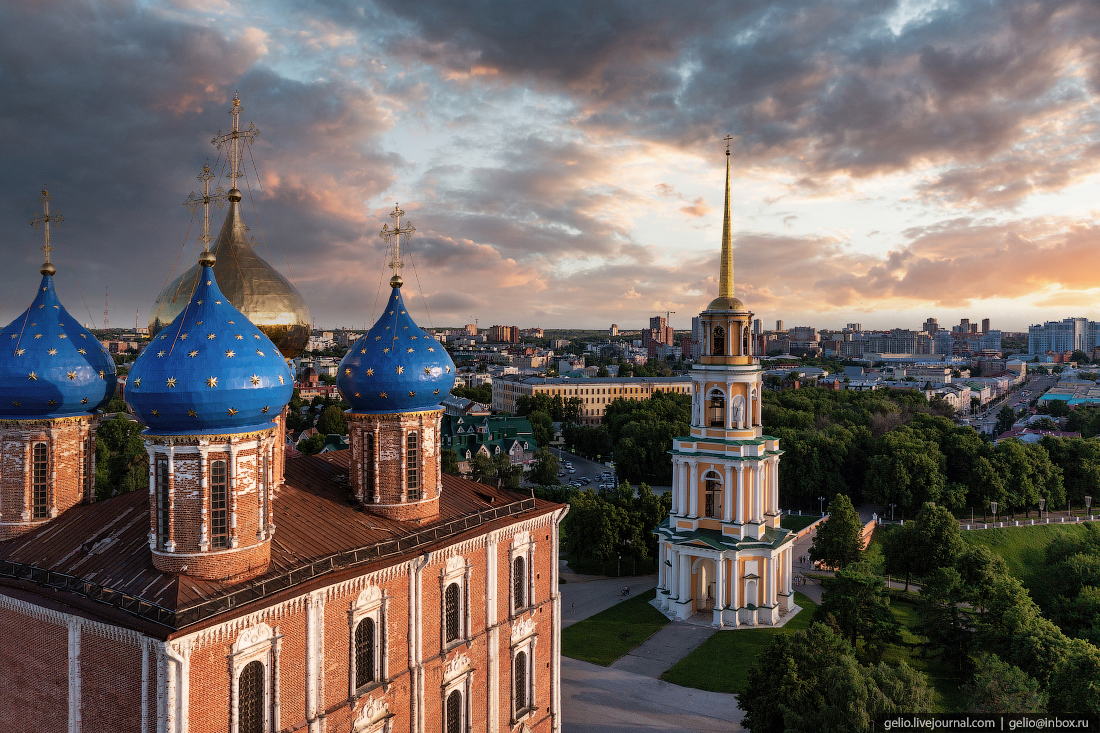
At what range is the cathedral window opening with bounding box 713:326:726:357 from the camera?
1353 inches

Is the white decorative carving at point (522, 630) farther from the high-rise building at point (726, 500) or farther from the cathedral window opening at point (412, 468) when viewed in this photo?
the high-rise building at point (726, 500)

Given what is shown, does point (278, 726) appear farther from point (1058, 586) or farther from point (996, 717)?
point (1058, 586)

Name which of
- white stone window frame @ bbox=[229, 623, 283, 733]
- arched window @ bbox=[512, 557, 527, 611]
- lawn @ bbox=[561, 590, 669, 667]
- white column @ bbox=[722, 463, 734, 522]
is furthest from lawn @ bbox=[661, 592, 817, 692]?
white stone window frame @ bbox=[229, 623, 283, 733]

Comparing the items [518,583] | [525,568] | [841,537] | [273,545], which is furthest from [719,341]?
[273,545]

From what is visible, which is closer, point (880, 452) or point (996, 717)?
point (996, 717)

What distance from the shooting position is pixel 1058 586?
107 feet

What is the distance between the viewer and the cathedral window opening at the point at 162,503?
14.1 meters

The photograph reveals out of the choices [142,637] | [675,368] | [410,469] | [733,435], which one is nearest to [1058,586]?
[733,435]

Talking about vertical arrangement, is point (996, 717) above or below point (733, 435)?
below

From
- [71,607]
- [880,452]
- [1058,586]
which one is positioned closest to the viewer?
[71,607]

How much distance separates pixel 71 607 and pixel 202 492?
3104 mm

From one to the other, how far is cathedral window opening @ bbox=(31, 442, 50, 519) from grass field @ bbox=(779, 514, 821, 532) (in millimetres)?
41990

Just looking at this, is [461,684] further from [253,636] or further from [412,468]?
[253,636]

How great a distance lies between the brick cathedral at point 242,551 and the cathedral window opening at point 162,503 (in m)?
0.05
